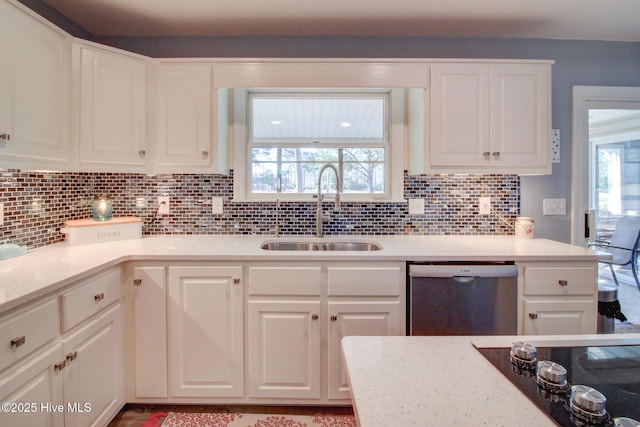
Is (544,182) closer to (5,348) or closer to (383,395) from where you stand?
(383,395)

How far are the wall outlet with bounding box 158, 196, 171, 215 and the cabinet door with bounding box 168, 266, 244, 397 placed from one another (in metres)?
0.74

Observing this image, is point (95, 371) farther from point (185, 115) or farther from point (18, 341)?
point (185, 115)

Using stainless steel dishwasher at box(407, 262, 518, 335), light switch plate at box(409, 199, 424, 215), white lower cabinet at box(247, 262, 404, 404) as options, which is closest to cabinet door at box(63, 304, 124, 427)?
white lower cabinet at box(247, 262, 404, 404)

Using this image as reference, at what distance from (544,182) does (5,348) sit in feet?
9.99

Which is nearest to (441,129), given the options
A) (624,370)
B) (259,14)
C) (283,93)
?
(283,93)

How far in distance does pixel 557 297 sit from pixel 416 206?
38.6 inches

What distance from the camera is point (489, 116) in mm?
2080

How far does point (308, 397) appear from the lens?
180 centimetres

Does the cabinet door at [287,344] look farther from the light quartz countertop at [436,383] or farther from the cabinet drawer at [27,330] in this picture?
the light quartz countertop at [436,383]

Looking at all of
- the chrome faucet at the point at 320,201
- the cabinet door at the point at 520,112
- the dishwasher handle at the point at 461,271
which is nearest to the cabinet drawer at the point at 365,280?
the dishwasher handle at the point at 461,271

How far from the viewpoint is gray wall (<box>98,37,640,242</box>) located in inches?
93.0

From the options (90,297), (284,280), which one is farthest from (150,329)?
(284,280)

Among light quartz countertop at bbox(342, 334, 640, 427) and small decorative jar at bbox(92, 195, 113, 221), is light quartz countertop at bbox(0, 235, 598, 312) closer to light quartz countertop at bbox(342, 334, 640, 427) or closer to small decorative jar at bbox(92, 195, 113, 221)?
small decorative jar at bbox(92, 195, 113, 221)

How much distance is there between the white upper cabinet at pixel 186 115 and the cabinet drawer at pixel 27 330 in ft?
3.59
